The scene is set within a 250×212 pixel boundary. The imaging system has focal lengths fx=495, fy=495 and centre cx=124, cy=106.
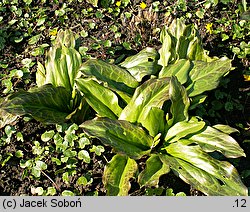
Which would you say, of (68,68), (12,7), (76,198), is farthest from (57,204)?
(12,7)

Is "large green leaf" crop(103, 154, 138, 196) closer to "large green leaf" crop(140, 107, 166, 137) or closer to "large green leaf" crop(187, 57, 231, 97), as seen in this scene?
"large green leaf" crop(140, 107, 166, 137)

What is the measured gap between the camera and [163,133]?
10.5 feet

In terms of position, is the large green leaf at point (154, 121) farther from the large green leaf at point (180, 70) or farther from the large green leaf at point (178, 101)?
the large green leaf at point (180, 70)

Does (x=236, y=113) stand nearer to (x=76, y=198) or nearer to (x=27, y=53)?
(x=76, y=198)

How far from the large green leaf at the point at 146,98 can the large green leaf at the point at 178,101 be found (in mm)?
76

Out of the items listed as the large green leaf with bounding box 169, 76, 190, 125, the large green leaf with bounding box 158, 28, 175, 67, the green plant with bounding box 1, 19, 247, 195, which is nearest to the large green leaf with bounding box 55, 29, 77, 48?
the green plant with bounding box 1, 19, 247, 195

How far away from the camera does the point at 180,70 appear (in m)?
3.31

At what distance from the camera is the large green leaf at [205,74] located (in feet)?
10.7

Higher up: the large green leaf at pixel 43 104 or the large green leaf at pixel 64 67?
the large green leaf at pixel 64 67

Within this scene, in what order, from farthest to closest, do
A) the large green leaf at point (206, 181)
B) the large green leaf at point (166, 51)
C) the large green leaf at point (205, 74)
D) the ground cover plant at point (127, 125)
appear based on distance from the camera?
the large green leaf at point (166, 51), the large green leaf at point (205, 74), the ground cover plant at point (127, 125), the large green leaf at point (206, 181)

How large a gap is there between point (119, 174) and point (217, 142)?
629 millimetres

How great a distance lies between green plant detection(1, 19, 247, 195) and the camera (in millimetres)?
2922

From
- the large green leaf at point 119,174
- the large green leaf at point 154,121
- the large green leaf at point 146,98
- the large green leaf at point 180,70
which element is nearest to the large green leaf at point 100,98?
the large green leaf at point 146,98

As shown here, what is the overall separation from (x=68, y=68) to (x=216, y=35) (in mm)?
1409
